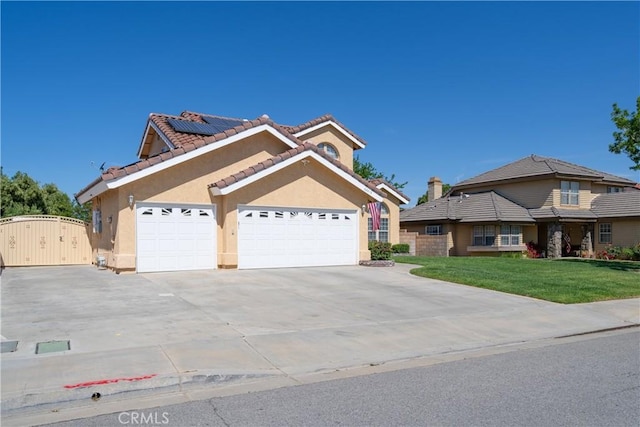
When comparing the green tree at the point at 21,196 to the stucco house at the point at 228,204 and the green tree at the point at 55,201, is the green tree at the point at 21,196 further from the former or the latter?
the stucco house at the point at 228,204

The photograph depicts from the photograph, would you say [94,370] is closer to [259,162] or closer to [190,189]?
[190,189]

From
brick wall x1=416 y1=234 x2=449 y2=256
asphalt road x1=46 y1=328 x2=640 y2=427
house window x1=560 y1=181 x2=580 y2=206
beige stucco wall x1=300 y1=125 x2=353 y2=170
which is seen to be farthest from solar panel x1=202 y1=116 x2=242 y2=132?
house window x1=560 y1=181 x2=580 y2=206

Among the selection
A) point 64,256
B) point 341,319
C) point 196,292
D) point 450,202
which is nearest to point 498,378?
point 341,319

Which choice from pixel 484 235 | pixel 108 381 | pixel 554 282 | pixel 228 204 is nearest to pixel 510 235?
pixel 484 235

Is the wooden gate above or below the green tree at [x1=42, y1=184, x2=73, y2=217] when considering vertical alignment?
below

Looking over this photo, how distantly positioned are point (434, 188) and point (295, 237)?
81.8 feet

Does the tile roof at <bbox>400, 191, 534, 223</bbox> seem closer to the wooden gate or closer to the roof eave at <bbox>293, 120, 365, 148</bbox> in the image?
the roof eave at <bbox>293, 120, 365, 148</bbox>

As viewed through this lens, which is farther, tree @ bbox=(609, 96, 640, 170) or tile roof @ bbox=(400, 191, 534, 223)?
tile roof @ bbox=(400, 191, 534, 223)

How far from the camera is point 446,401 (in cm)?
564

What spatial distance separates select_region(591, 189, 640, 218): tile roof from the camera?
1278 inches

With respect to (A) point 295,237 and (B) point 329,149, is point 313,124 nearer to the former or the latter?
(B) point 329,149

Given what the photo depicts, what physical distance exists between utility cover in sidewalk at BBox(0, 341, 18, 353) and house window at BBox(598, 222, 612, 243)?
35800 millimetres

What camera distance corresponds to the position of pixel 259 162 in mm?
18031

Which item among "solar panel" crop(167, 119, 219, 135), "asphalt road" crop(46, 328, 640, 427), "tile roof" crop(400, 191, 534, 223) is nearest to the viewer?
"asphalt road" crop(46, 328, 640, 427)
